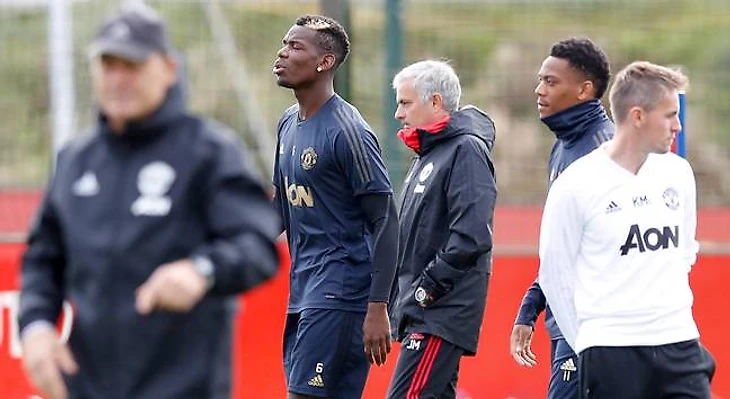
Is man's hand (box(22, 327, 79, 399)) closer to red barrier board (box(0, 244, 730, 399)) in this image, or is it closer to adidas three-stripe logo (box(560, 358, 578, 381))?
adidas three-stripe logo (box(560, 358, 578, 381))

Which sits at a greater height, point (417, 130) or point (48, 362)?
point (417, 130)

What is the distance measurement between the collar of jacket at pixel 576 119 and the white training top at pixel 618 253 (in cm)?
102

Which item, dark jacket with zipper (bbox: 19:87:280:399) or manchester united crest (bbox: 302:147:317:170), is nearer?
dark jacket with zipper (bbox: 19:87:280:399)

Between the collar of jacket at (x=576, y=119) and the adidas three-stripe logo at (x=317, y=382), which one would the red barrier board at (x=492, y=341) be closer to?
the adidas three-stripe logo at (x=317, y=382)

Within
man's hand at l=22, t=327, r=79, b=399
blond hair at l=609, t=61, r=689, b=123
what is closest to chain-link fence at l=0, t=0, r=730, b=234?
blond hair at l=609, t=61, r=689, b=123

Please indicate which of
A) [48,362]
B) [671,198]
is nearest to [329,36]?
[671,198]

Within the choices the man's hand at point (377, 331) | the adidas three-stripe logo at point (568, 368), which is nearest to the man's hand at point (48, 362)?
the man's hand at point (377, 331)

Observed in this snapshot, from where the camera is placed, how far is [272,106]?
40.1 feet

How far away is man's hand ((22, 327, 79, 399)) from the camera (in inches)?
172

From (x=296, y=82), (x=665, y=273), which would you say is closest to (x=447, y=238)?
(x=296, y=82)

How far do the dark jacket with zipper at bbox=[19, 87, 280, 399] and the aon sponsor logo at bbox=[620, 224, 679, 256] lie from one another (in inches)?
76.3

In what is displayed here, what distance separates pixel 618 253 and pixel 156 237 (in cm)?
220

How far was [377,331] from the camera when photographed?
7.16 metres

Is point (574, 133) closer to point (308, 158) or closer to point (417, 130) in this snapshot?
point (417, 130)
